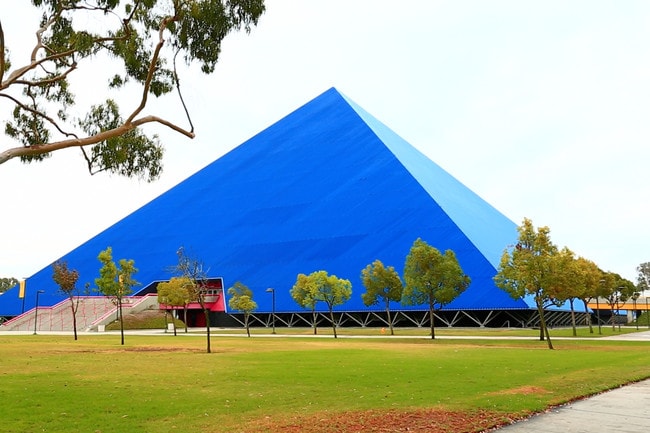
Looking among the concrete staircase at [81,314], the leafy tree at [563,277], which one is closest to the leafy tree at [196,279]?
the leafy tree at [563,277]

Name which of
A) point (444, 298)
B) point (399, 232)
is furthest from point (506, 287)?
point (399, 232)

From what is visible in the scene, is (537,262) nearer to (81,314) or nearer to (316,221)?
(316,221)

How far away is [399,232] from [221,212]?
103 feet

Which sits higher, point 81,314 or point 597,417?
point 81,314

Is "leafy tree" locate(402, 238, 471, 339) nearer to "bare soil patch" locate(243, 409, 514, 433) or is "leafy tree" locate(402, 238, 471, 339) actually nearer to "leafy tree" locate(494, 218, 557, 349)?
"leafy tree" locate(494, 218, 557, 349)

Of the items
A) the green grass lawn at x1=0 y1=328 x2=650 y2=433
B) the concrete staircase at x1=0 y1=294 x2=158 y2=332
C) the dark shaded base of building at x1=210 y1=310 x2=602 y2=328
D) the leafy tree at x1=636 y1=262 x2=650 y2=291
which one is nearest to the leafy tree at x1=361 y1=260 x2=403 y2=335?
the dark shaded base of building at x1=210 y1=310 x2=602 y2=328

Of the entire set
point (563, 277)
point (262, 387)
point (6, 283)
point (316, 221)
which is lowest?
point (262, 387)

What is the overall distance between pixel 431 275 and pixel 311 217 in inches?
1272

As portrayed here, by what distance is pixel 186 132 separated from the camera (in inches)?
720

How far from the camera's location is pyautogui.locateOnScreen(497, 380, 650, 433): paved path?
9.31 metres

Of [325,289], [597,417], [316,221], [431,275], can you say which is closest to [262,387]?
[597,417]

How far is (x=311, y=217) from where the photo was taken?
242 feet

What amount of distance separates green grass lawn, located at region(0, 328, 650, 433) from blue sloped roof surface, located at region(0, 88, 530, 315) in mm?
37629

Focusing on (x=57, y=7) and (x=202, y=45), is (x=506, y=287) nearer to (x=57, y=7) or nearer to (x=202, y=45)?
(x=202, y=45)
